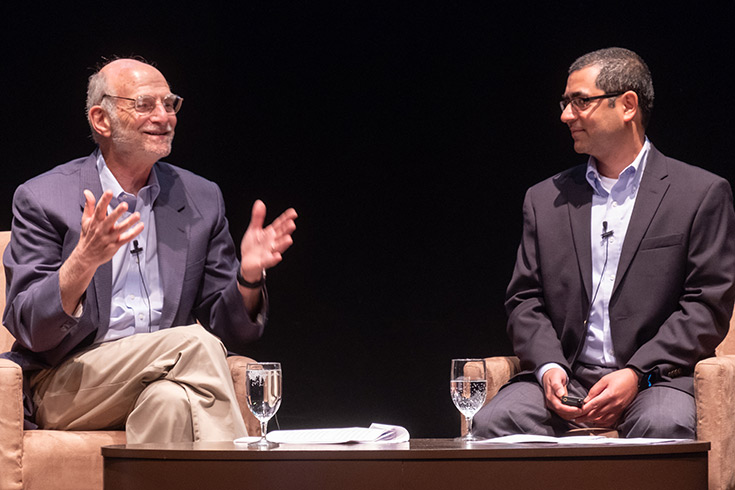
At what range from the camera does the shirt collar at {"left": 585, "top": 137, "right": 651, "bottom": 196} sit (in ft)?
9.61

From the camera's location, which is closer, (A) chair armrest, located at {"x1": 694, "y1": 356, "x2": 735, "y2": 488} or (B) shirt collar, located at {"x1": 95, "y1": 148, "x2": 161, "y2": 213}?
(A) chair armrest, located at {"x1": 694, "y1": 356, "x2": 735, "y2": 488}

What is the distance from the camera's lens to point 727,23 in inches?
146

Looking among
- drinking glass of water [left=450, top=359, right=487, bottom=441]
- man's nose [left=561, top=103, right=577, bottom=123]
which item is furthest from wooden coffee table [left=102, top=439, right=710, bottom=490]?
man's nose [left=561, top=103, right=577, bottom=123]

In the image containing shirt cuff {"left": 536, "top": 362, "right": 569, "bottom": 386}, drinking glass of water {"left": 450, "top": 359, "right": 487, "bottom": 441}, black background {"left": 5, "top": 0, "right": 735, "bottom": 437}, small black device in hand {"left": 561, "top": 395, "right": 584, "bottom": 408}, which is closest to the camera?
drinking glass of water {"left": 450, "top": 359, "right": 487, "bottom": 441}

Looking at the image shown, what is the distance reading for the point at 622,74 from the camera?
9.68 feet

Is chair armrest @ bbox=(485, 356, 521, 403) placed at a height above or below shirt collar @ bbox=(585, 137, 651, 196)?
below

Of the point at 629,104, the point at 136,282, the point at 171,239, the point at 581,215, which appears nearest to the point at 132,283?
the point at 136,282

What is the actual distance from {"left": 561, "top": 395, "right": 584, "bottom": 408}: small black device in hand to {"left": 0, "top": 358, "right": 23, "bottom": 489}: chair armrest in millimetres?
1402

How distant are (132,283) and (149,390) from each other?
451 mm

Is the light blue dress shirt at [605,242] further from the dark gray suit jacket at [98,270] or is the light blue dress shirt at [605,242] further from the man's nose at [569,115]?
the dark gray suit jacket at [98,270]

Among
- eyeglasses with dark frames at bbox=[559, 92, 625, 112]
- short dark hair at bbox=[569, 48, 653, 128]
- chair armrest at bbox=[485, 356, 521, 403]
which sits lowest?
chair armrest at bbox=[485, 356, 521, 403]

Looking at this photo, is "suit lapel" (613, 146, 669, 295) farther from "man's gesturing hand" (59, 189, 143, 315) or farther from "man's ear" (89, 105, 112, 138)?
"man's ear" (89, 105, 112, 138)

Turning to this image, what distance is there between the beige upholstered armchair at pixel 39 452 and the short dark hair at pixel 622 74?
173 cm

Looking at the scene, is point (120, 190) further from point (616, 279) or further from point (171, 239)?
point (616, 279)
